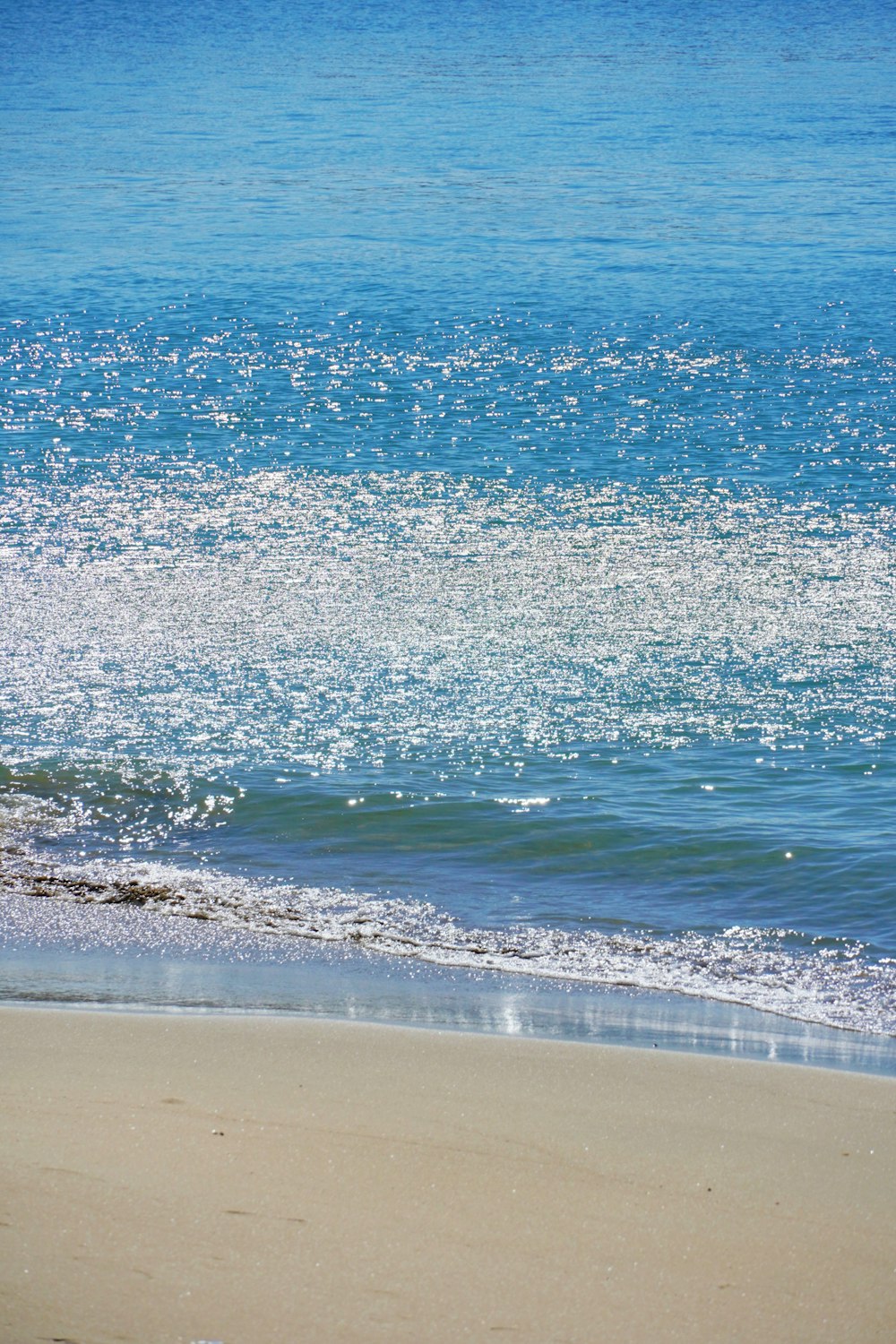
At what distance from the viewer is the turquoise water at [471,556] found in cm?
911

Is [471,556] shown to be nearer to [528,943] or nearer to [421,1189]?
[528,943]

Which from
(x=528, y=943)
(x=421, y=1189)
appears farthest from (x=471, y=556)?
(x=421, y=1189)

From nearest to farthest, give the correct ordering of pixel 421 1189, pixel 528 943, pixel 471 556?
1. pixel 421 1189
2. pixel 528 943
3. pixel 471 556

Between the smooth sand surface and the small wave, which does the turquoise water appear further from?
the smooth sand surface

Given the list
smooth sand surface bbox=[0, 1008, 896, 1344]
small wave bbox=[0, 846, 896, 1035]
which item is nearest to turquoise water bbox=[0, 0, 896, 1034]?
small wave bbox=[0, 846, 896, 1035]

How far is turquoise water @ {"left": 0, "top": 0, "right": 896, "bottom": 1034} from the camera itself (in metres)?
9.11

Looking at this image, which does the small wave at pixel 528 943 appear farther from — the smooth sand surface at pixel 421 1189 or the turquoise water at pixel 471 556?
the smooth sand surface at pixel 421 1189

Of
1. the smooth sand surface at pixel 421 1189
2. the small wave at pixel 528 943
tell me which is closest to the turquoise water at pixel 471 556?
the small wave at pixel 528 943

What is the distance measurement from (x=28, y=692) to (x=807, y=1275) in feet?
31.8

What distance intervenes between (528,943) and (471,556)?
1032 cm

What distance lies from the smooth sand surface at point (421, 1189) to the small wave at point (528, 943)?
1238 mm

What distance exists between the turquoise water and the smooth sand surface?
5.42 feet

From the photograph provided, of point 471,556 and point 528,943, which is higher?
point 471,556

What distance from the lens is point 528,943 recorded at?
8.19 meters
